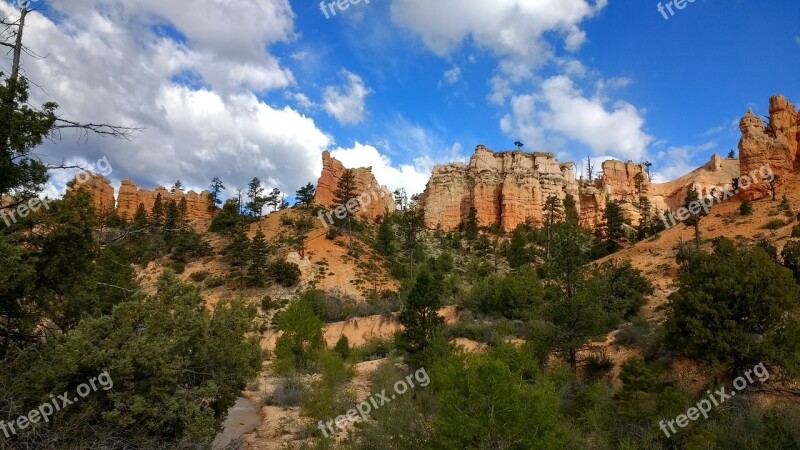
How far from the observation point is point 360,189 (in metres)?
71.8

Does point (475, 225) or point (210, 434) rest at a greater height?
point (475, 225)

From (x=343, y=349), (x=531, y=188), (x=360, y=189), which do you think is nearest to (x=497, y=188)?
(x=531, y=188)

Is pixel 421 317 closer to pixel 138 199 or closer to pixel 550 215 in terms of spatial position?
pixel 550 215

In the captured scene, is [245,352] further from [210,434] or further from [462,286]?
[462,286]

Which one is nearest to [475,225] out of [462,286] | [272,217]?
[462,286]

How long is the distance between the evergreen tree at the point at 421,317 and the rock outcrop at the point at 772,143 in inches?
1601

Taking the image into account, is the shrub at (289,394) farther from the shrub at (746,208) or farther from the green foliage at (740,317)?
the shrub at (746,208)

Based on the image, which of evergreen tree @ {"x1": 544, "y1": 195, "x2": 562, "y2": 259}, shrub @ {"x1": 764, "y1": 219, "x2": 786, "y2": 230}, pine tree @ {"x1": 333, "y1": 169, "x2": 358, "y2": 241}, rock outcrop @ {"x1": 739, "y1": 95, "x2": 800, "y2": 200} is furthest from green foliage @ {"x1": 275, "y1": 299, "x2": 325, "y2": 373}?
rock outcrop @ {"x1": 739, "y1": 95, "x2": 800, "y2": 200}

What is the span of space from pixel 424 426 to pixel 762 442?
743 cm

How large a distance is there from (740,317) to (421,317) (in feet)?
42.6

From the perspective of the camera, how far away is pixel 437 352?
20.2m

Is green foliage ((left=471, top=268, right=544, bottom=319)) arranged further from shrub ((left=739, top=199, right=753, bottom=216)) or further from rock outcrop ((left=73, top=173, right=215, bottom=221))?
rock outcrop ((left=73, top=173, right=215, bottom=221))

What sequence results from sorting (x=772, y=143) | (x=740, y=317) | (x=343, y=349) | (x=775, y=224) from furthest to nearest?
1. (x=772, y=143)
2. (x=775, y=224)
3. (x=343, y=349)
4. (x=740, y=317)

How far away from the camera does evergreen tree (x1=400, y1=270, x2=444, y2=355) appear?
22328 millimetres
